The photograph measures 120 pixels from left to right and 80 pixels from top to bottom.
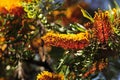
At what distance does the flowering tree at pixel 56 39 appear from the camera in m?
2.85

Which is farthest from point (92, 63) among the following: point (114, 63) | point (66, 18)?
point (66, 18)

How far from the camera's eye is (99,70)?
301 cm

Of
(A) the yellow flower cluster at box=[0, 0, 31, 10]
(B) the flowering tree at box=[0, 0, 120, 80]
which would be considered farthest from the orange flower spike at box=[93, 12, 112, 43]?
(A) the yellow flower cluster at box=[0, 0, 31, 10]

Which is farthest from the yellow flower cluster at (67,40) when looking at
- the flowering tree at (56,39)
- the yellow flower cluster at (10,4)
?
the yellow flower cluster at (10,4)

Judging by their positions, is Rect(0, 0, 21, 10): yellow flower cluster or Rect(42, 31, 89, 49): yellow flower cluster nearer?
Rect(42, 31, 89, 49): yellow flower cluster

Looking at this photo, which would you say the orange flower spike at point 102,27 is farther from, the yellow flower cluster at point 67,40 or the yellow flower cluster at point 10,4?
the yellow flower cluster at point 10,4

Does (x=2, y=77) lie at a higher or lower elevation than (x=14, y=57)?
lower

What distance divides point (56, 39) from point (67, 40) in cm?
7

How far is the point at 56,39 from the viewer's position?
280 centimetres

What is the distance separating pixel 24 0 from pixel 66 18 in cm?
110

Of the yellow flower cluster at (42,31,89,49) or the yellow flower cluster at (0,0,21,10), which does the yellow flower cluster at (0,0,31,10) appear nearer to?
the yellow flower cluster at (0,0,21,10)

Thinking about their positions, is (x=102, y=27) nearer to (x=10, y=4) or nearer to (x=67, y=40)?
(x=67, y=40)

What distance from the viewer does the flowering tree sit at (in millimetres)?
2846

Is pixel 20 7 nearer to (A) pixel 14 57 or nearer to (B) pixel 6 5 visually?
(B) pixel 6 5
